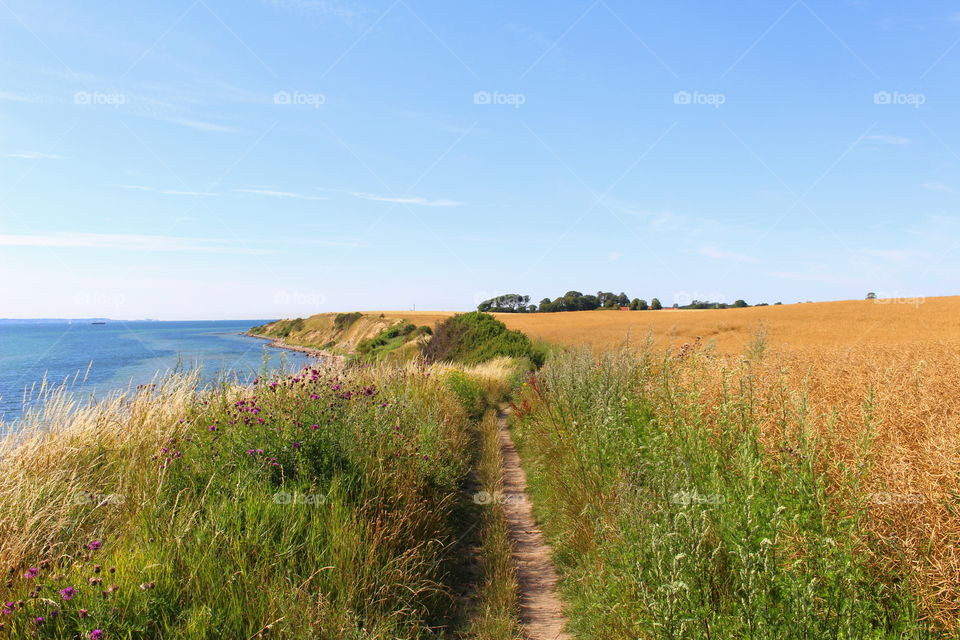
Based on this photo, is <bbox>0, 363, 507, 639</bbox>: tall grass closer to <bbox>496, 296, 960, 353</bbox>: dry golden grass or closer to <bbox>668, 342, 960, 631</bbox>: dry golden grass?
<bbox>668, 342, 960, 631</bbox>: dry golden grass

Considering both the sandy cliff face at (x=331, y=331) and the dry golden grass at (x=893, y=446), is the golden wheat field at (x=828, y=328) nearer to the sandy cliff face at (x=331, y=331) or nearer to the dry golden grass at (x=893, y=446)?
the dry golden grass at (x=893, y=446)

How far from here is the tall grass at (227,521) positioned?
2.79 meters

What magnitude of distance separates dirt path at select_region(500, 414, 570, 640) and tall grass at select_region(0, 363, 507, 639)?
642mm

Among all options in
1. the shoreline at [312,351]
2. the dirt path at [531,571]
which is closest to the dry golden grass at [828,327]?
the shoreline at [312,351]

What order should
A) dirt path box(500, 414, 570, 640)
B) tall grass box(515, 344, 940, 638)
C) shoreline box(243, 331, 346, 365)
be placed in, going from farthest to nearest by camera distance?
shoreline box(243, 331, 346, 365)
dirt path box(500, 414, 570, 640)
tall grass box(515, 344, 940, 638)

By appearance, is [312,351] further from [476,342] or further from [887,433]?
[887,433]

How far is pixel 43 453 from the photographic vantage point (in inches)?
172

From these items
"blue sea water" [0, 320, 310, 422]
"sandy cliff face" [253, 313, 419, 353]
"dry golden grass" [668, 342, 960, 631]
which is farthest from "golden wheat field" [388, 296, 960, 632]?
"sandy cliff face" [253, 313, 419, 353]

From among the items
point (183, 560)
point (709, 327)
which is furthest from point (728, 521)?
point (709, 327)

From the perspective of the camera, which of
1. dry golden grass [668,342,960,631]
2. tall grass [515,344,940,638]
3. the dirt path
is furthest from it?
the dirt path

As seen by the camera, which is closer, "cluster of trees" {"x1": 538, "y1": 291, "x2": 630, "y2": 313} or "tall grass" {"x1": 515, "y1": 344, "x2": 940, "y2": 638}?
"tall grass" {"x1": 515, "y1": 344, "x2": 940, "y2": 638}

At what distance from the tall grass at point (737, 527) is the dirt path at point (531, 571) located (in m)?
0.17

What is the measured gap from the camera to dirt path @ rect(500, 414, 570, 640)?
3926 mm

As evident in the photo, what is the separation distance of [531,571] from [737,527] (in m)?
2.65
